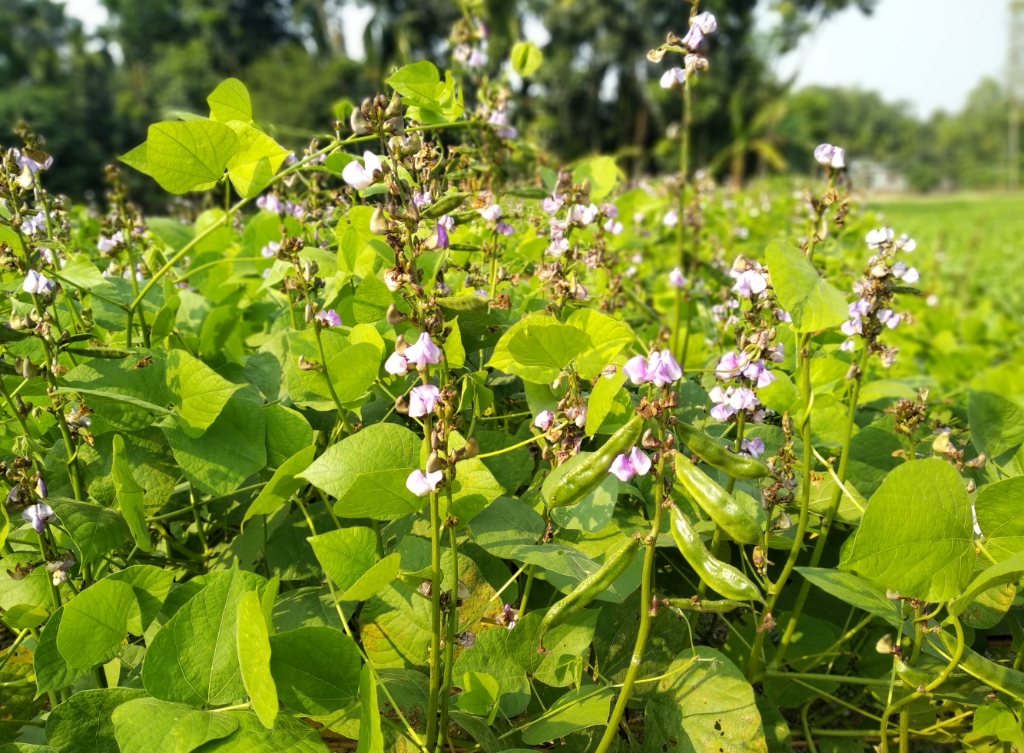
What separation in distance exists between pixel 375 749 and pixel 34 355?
2.32 feet

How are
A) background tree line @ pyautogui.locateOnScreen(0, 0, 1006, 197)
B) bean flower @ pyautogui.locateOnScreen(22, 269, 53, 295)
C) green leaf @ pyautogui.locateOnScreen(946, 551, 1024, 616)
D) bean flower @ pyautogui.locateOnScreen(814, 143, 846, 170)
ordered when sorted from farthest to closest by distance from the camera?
background tree line @ pyautogui.locateOnScreen(0, 0, 1006, 197)
bean flower @ pyautogui.locateOnScreen(814, 143, 846, 170)
bean flower @ pyautogui.locateOnScreen(22, 269, 53, 295)
green leaf @ pyautogui.locateOnScreen(946, 551, 1024, 616)

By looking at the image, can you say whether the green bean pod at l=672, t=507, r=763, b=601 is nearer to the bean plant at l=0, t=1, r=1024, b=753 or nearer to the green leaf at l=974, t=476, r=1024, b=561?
the bean plant at l=0, t=1, r=1024, b=753

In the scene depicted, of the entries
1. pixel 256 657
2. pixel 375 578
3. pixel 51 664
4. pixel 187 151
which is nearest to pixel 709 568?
pixel 375 578

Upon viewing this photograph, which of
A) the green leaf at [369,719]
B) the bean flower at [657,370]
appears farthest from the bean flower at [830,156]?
the green leaf at [369,719]

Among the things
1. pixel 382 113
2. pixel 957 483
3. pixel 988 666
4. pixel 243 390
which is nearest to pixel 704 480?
pixel 957 483

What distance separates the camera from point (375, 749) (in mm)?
626

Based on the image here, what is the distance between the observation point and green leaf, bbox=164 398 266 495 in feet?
2.77

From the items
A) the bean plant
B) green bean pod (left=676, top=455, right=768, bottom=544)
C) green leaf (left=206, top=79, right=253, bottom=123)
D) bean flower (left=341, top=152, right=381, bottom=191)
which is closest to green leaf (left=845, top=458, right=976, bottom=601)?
the bean plant

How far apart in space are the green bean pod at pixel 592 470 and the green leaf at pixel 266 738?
0.99 ft

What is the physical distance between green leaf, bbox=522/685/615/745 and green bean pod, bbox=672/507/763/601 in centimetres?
17

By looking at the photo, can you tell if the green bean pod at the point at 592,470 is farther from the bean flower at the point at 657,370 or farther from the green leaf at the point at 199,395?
the green leaf at the point at 199,395

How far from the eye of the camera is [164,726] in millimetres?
642

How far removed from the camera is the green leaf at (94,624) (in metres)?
0.71

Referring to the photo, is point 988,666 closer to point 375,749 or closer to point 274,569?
point 375,749
